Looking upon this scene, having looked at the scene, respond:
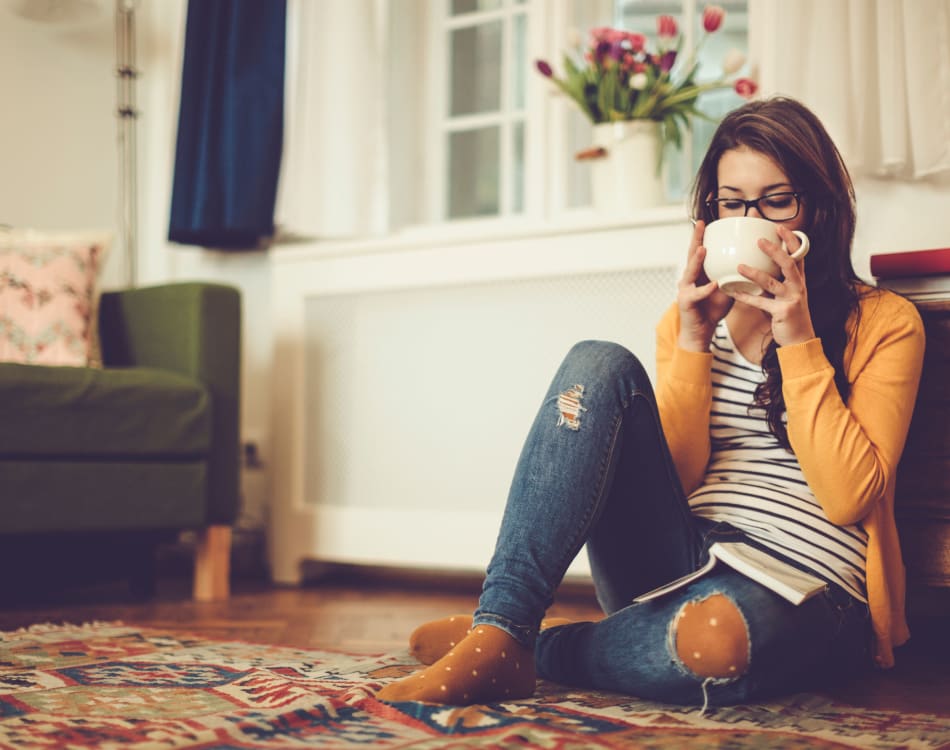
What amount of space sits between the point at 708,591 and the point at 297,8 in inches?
81.8

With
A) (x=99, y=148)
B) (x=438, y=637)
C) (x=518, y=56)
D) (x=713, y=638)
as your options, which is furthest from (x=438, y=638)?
(x=99, y=148)

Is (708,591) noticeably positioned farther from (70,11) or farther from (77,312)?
(70,11)

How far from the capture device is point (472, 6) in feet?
8.57

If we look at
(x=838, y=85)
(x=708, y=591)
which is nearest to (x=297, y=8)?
(x=838, y=85)

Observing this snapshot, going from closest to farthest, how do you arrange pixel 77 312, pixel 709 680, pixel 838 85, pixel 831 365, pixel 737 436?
pixel 709 680, pixel 831 365, pixel 737 436, pixel 838 85, pixel 77 312

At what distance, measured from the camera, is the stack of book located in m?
1.33

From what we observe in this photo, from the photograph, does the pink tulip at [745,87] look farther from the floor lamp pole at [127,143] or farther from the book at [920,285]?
the floor lamp pole at [127,143]

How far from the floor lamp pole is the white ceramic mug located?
2055 millimetres

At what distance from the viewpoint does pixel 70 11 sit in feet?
8.01

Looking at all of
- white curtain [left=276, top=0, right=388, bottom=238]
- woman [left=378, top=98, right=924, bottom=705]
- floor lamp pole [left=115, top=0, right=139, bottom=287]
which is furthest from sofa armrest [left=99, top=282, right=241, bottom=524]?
woman [left=378, top=98, right=924, bottom=705]

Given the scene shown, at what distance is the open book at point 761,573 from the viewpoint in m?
0.97

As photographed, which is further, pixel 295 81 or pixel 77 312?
pixel 295 81

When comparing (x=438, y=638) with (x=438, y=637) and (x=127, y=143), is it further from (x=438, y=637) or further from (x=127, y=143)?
(x=127, y=143)

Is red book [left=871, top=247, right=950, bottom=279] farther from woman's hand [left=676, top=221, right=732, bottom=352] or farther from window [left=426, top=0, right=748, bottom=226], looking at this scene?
window [left=426, top=0, right=748, bottom=226]
